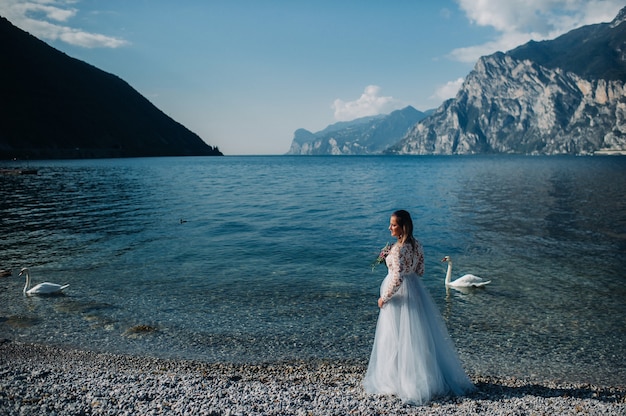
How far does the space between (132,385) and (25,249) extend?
19.5 metres

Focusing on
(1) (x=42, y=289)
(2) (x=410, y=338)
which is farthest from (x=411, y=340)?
(1) (x=42, y=289)

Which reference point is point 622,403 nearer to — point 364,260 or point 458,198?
point 364,260

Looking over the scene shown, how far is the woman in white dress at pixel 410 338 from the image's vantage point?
24.0ft

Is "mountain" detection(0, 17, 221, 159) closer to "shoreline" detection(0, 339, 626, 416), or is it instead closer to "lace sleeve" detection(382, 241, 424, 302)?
"shoreline" detection(0, 339, 626, 416)

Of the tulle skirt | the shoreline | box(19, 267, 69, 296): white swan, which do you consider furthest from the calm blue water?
the tulle skirt

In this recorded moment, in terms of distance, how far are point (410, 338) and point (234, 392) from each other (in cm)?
369

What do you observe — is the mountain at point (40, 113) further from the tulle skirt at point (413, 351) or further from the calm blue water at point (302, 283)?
the tulle skirt at point (413, 351)

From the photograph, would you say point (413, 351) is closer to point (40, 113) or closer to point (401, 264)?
point (401, 264)

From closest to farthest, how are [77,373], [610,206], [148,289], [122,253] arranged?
[77,373], [148,289], [122,253], [610,206]

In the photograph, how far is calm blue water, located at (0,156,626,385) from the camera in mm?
11102

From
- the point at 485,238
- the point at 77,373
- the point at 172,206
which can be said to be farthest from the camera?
the point at 172,206

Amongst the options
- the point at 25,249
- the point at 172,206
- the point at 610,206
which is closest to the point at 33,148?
the point at 172,206

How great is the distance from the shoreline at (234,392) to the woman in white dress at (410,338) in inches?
12.0

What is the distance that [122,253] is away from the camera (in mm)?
22125
